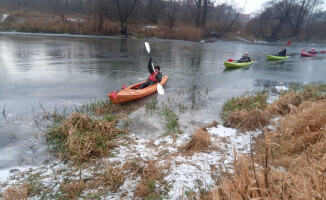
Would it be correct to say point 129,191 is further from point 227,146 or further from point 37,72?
point 37,72

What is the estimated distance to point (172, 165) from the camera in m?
3.29

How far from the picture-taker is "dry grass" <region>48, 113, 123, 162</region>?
11.9 ft

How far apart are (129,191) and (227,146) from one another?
1971 millimetres

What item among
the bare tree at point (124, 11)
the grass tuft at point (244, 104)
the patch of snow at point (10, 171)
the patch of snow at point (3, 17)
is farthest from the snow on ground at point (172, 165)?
the patch of snow at point (3, 17)

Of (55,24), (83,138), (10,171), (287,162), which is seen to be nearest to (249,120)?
(287,162)

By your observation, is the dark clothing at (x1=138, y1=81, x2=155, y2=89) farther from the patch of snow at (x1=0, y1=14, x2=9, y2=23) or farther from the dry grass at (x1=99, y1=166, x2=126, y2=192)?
the patch of snow at (x1=0, y1=14, x2=9, y2=23)

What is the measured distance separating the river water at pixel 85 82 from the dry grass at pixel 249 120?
629 millimetres

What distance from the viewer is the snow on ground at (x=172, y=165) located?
2.84 meters

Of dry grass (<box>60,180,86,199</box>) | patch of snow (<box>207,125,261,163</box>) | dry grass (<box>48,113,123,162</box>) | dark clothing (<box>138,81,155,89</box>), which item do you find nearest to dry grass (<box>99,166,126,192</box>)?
dry grass (<box>60,180,86,199</box>)

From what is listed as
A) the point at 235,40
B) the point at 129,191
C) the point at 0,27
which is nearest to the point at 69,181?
the point at 129,191

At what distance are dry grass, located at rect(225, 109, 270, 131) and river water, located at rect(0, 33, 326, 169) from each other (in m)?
0.63

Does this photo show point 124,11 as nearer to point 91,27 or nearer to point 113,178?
point 91,27

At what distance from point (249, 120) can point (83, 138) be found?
3387 millimetres

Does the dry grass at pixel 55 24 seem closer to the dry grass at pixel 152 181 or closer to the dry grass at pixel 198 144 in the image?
the dry grass at pixel 198 144
